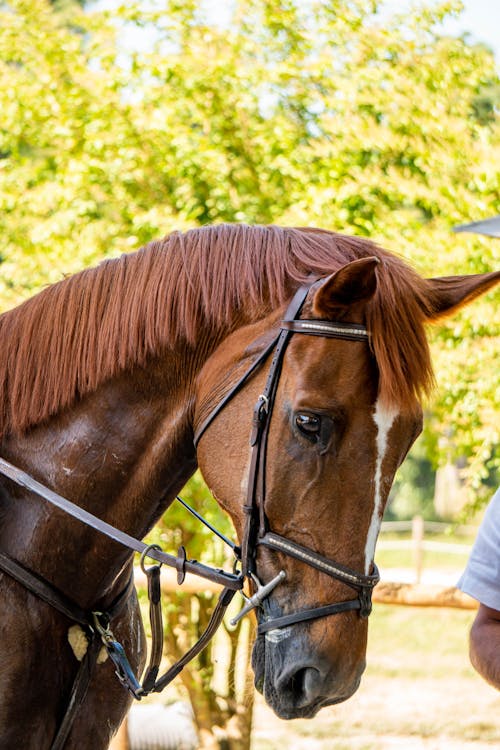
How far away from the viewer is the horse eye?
1.89 meters

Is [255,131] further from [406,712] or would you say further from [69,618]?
[406,712]

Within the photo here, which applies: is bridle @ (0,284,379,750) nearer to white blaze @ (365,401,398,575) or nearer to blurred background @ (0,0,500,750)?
white blaze @ (365,401,398,575)

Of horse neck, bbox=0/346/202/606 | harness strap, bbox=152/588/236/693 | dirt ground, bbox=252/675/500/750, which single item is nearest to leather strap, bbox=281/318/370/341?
horse neck, bbox=0/346/202/606

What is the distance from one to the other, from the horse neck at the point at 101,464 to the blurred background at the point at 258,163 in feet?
8.83

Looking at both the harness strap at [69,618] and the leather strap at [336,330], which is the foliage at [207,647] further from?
the leather strap at [336,330]

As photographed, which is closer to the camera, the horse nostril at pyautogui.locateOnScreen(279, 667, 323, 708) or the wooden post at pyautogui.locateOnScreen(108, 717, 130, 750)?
the horse nostril at pyautogui.locateOnScreen(279, 667, 323, 708)

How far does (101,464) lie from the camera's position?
7.13ft

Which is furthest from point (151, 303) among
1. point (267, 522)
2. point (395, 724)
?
point (395, 724)

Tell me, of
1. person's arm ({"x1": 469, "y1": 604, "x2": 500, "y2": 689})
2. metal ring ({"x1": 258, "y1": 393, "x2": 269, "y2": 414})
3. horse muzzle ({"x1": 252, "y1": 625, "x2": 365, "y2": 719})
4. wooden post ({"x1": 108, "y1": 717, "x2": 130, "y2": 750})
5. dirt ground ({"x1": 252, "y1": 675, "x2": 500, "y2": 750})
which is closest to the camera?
horse muzzle ({"x1": 252, "y1": 625, "x2": 365, "y2": 719})

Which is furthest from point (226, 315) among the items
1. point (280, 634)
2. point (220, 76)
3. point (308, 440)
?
point (220, 76)

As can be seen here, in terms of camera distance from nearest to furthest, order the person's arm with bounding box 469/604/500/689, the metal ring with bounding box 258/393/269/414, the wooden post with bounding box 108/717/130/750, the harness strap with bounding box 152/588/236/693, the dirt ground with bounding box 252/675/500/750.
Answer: the metal ring with bounding box 258/393/269/414
the person's arm with bounding box 469/604/500/689
the harness strap with bounding box 152/588/236/693
the wooden post with bounding box 108/717/130/750
the dirt ground with bounding box 252/675/500/750

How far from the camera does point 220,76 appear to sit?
222 inches

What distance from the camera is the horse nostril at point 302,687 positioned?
72.6 inches

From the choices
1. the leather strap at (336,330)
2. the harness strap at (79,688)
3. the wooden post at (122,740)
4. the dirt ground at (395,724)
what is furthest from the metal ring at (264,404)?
the dirt ground at (395,724)
